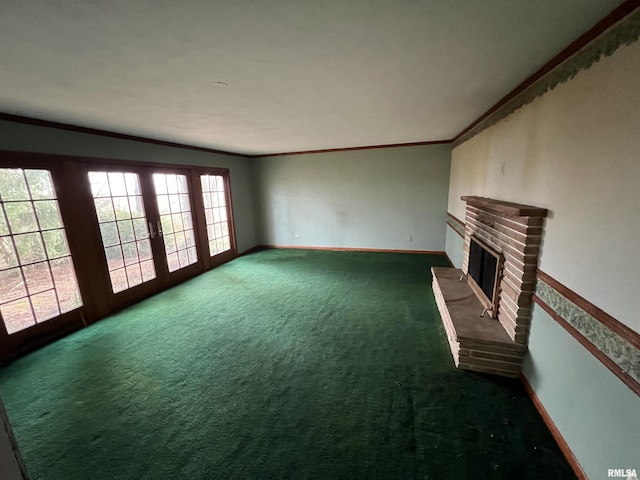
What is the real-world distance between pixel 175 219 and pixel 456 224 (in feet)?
15.9

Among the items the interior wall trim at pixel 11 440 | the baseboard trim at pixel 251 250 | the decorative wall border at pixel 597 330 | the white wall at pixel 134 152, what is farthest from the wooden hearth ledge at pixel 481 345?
the baseboard trim at pixel 251 250

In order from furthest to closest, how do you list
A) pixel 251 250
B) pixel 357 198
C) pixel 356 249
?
pixel 251 250 < pixel 356 249 < pixel 357 198

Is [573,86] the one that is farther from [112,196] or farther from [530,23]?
[112,196]

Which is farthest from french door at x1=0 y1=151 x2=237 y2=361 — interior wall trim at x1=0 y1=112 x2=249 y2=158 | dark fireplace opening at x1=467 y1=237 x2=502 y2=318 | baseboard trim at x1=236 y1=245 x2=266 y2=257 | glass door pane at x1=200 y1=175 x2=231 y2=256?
dark fireplace opening at x1=467 y1=237 x2=502 y2=318

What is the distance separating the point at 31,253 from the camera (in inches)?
110

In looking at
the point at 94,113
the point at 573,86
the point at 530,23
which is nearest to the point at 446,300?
the point at 573,86

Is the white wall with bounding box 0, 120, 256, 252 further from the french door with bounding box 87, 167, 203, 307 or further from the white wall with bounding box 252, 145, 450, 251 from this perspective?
the white wall with bounding box 252, 145, 450, 251

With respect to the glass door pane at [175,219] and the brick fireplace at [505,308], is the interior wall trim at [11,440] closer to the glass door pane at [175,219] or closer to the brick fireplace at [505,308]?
the brick fireplace at [505,308]

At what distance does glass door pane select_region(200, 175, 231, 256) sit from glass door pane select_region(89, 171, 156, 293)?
137 centimetres

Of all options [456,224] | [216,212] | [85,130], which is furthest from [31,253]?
[456,224]

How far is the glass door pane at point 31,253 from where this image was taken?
2.62m

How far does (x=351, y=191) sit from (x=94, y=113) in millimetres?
4486

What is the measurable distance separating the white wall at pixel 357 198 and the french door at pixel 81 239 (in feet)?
7.19

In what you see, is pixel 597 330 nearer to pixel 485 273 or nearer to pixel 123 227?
pixel 485 273
